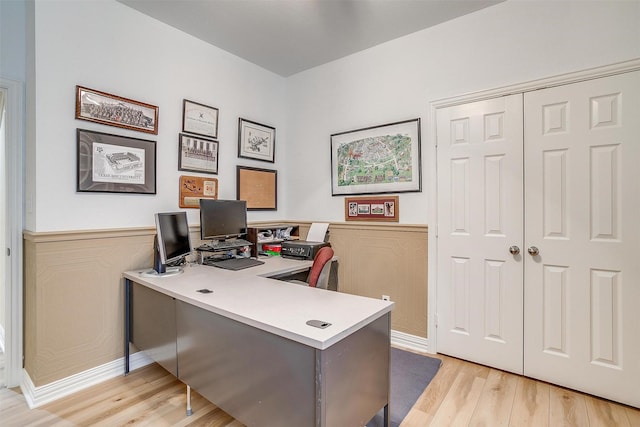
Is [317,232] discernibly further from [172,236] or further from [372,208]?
[172,236]

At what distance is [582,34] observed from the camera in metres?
2.02

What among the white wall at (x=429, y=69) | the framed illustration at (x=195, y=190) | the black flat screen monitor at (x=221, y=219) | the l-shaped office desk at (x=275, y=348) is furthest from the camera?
the framed illustration at (x=195, y=190)

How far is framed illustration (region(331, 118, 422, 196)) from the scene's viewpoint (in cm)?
270

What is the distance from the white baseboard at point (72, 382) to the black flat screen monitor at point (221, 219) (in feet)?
3.47

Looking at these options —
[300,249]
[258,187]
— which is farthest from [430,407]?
[258,187]

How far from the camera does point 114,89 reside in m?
2.26

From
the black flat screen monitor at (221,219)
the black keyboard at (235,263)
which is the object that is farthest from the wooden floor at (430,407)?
the black flat screen monitor at (221,219)

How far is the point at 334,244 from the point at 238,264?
3.59ft

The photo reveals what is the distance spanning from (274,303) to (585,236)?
2.04 m

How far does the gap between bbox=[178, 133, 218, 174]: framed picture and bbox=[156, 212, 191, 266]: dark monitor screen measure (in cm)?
57

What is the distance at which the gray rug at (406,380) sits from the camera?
5.94 ft

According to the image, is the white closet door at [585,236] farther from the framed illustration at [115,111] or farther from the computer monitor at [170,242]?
the framed illustration at [115,111]

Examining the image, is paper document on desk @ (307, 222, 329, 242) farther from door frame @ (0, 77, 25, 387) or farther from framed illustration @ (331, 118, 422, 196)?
door frame @ (0, 77, 25, 387)

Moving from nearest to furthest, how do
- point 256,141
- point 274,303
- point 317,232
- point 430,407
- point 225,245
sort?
1. point 274,303
2. point 430,407
3. point 225,245
4. point 317,232
5. point 256,141
